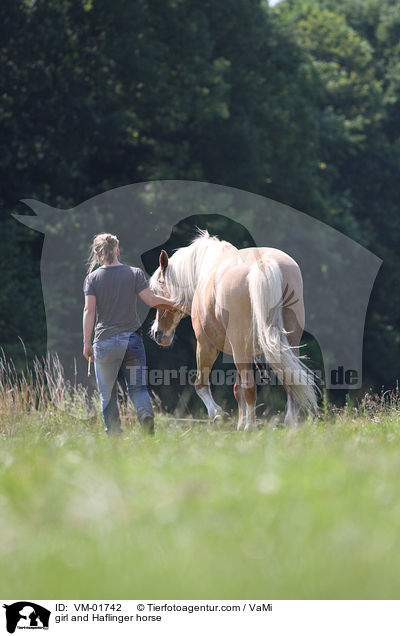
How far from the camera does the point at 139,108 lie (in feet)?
64.7

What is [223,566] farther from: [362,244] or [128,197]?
[362,244]

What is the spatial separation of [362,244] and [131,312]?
58.3 ft

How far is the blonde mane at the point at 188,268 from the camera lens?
793cm

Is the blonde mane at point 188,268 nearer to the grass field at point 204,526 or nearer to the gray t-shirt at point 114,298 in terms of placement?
the gray t-shirt at point 114,298

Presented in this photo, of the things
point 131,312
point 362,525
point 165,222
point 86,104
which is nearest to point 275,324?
point 131,312

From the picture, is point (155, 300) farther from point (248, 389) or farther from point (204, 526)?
point (204, 526)

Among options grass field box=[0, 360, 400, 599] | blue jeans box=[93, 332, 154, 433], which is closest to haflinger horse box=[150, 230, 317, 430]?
blue jeans box=[93, 332, 154, 433]

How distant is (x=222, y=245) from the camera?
7.88 meters

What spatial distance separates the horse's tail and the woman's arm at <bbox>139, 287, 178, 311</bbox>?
38.2 inches

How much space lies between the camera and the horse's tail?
Answer: 649 centimetres

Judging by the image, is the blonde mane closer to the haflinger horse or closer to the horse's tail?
the haflinger horse

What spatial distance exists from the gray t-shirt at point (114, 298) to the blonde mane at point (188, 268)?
→ 3.48ft
